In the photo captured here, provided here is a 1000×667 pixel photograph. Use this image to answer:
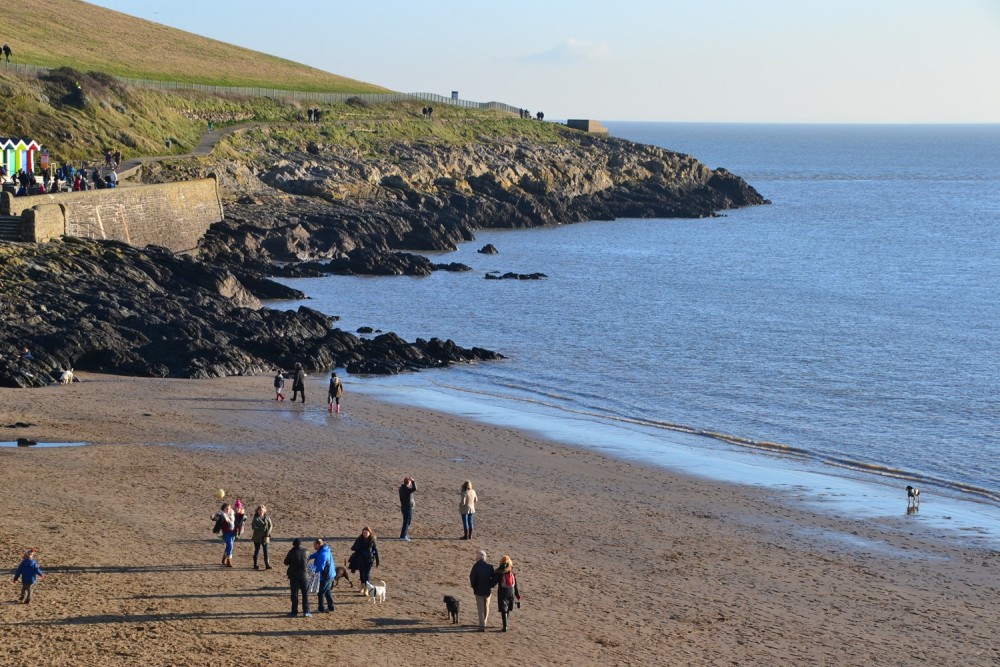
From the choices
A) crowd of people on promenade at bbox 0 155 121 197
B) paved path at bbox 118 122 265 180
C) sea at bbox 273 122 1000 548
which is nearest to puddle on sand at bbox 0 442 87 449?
sea at bbox 273 122 1000 548

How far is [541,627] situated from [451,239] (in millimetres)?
60139

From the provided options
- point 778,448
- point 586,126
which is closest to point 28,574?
point 778,448

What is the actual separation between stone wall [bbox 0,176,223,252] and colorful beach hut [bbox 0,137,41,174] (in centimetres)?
529

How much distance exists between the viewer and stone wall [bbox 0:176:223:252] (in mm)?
46375

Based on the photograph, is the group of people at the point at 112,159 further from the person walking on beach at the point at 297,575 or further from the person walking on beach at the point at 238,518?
the person walking on beach at the point at 297,575

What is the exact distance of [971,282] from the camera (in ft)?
231

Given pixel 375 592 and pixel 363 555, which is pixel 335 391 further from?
pixel 375 592

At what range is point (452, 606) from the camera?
57.3 ft

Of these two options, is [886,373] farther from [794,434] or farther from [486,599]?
[486,599]

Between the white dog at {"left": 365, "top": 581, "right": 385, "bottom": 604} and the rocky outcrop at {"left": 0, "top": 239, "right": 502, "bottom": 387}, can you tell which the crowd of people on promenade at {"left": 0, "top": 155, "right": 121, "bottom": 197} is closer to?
the rocky outcrop at {"left": 0, "top": 239, "right": 502, "bottom": 387}

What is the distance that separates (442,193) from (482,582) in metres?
72.6

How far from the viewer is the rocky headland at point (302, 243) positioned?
37.3 m

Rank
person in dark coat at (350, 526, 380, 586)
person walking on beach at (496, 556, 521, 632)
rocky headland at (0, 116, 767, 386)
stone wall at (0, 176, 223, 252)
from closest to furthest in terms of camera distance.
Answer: person walking on beach at (496, 556, 521, 632), person in dark coat at (350, 526, 380, 586), rocky headland at (0, 116, 767, 386), stone wall at (0, 176, 223, 252)

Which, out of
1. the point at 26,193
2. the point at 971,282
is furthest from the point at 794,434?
the point at 971,282
